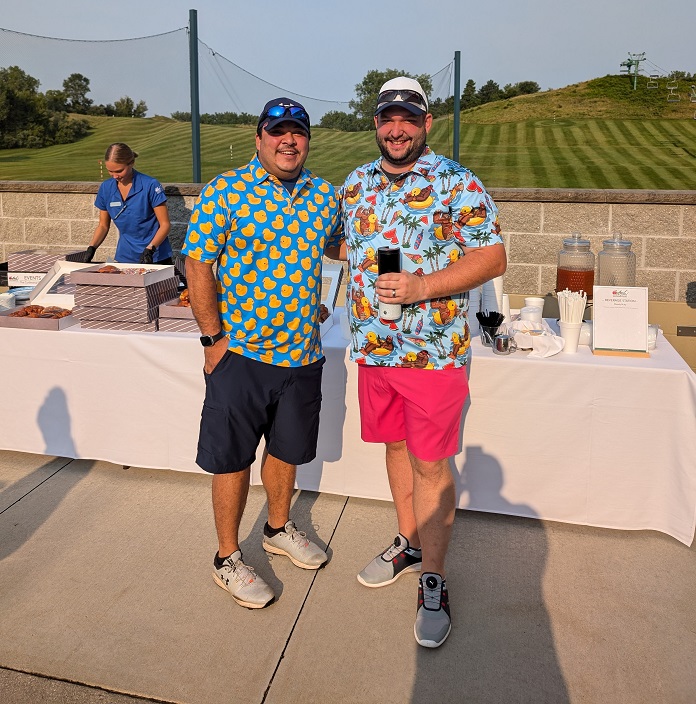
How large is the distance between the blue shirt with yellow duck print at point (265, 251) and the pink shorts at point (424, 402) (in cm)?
33

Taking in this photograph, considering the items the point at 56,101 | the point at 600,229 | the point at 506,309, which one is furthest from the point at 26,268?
the point at 56,101

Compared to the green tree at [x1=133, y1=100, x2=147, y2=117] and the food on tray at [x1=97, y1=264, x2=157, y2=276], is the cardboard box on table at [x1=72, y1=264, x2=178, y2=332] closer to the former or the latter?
the food on tray at [x1=97, y1=264, x2=157, y2=276]

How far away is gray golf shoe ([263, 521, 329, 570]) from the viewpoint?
2934 millimetres

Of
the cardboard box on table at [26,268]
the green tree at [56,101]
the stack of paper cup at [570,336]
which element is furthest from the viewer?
the green tree at [56,101]

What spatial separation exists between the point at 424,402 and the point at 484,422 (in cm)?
76

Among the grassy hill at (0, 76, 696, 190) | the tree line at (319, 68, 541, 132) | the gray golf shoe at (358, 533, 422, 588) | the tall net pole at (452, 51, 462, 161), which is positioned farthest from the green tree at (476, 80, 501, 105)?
the gray golf shoe at (358, 533, 422, 588)

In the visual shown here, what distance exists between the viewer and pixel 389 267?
221 cm

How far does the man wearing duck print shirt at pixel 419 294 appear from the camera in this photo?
234 cm

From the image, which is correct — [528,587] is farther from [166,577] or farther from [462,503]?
[166,577]

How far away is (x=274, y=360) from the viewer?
2572 millimetres

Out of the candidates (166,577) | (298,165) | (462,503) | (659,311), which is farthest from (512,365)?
(659,311)

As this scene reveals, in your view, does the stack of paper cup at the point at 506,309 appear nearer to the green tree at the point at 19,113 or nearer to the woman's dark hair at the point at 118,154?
the woman's dark hair at the point at 118,154

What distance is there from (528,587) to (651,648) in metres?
0.51

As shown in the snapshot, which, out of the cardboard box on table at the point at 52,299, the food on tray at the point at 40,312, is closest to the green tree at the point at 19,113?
the cardboard box on table at the point at 52,299
